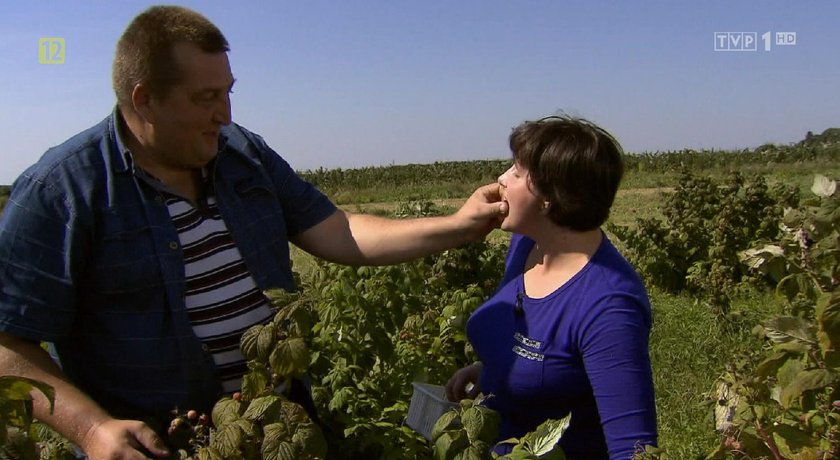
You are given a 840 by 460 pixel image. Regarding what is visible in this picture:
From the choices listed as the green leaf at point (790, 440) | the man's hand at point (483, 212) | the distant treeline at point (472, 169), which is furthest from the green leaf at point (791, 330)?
the distant treeline at point (472, 169)

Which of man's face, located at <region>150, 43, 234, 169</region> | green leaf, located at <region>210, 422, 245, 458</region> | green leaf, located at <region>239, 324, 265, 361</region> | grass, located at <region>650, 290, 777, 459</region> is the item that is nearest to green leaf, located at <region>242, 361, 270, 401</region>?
green leaf, located at <region>239, 324, 265, 361</region>

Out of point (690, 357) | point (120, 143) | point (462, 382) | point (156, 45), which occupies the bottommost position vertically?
point (690, 357)

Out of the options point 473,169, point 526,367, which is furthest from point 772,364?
point 473,169

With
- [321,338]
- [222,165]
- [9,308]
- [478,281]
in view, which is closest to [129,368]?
[9,308]

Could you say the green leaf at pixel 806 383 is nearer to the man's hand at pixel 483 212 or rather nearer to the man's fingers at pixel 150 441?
the man's hand at pixel 483 212

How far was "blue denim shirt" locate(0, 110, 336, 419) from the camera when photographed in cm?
219

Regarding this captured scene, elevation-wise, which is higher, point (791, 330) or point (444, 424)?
point (791, 330)

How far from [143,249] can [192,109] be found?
395 mm

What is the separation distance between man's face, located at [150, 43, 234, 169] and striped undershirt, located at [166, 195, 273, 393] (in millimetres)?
153

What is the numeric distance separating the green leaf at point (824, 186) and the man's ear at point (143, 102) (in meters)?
1.68

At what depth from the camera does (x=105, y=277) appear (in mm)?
2275

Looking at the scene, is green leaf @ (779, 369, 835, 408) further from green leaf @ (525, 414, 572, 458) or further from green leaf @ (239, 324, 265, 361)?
green leaf @ (239, 324, 265, 361)

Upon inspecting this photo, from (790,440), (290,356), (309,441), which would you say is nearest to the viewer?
(790,440)

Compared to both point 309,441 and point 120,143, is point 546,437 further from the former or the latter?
point 120,143
